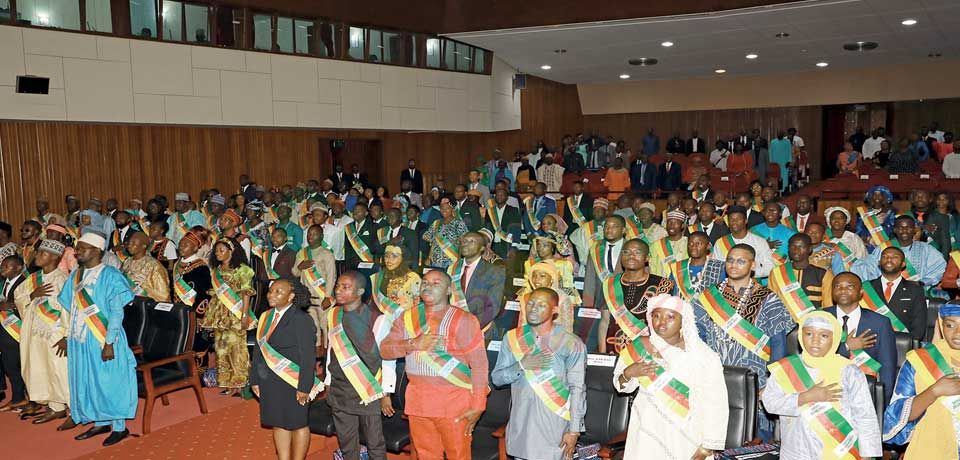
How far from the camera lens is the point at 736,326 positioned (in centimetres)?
514

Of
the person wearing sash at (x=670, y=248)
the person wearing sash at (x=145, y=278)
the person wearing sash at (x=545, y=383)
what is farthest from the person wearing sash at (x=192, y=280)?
the person wearing sash at (x=670, y=248)

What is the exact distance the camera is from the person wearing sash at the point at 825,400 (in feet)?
12.6

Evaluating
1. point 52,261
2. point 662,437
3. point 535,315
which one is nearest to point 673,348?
point 662,437

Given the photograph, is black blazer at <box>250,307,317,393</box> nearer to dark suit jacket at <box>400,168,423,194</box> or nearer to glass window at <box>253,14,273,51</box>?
glass window at <box>253,14,273,51</box>

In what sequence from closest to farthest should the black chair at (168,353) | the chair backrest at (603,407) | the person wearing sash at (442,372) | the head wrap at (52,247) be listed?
the person wearing sash at (442,372)
the chair backrest at (603,407)
the black chair at (168,353)
the head wrap at (52,247)

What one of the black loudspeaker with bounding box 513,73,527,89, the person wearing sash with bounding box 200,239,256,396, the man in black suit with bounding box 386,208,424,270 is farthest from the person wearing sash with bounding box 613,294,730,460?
the black loudspeaker with bounding box 513,73,527,89

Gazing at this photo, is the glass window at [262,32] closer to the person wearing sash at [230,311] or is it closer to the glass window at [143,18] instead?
the glass window at [143,18]

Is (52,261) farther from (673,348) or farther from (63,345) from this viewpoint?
(673,348)

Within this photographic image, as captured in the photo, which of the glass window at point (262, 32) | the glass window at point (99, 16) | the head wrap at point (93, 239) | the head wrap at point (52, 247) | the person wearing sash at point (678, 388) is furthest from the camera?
the glass window at point (262, 32)

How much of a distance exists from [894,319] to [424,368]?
3.80 meters

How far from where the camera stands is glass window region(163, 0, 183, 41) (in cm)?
1495

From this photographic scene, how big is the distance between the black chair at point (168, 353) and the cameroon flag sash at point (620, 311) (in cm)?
381

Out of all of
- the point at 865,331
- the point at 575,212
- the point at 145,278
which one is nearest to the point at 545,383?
the point at 865,331

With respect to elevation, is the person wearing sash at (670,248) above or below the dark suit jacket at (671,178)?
below
